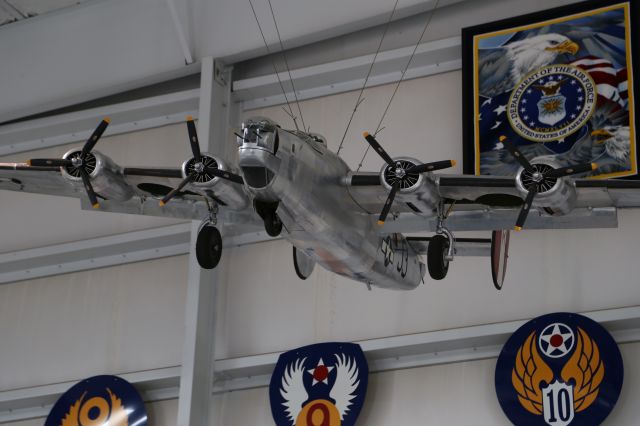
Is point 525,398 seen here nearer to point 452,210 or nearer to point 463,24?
point 452,210

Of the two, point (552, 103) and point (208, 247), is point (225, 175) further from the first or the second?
point (552, 103)

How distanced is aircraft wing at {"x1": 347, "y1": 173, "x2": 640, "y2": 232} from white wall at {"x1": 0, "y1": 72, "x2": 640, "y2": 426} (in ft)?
9.64

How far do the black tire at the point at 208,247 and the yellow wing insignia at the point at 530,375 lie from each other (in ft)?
17.7

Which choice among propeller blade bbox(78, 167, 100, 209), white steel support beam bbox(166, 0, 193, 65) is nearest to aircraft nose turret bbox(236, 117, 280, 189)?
propeller blade bbox(78, 167, 100, 209)

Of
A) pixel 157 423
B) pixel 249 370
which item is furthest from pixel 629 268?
pixel 157 423

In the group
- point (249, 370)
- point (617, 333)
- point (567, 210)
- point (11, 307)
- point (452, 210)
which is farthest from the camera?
point (11, 307)

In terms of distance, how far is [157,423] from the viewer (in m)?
18.2

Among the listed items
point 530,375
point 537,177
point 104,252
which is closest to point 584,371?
point 530,375

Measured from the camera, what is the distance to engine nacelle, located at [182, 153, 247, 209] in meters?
12.7

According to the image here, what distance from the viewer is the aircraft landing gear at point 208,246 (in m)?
12.8

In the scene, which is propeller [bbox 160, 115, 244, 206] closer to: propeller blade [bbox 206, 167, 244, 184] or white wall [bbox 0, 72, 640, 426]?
propeller blade [bbox 206, 167, 244, 184]

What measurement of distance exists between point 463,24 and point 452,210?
599 cm

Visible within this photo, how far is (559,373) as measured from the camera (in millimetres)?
14891

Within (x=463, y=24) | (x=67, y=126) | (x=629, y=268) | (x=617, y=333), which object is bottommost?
(x=617, y=333)
